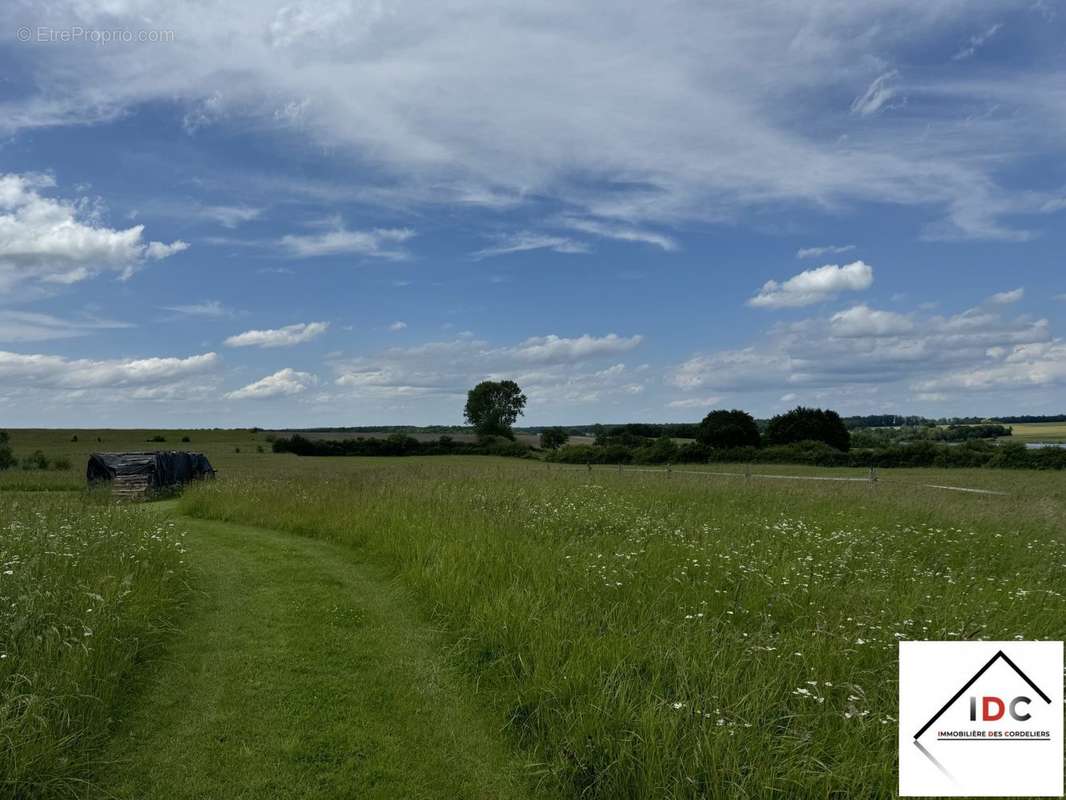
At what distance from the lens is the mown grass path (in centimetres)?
538

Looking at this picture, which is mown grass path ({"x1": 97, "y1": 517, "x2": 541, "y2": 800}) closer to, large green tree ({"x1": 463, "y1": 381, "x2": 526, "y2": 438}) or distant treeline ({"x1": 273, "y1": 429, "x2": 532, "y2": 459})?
distant treeline ({"x1": 273, "y1": 429, "x2": 532, "y2": 459})

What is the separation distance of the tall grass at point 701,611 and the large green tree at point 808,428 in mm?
68266

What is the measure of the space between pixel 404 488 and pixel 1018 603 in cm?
1389

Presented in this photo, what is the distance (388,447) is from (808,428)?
50.6 m

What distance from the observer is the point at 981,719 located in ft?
18.0

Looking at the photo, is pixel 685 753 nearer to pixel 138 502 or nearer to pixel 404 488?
pixel 404 488

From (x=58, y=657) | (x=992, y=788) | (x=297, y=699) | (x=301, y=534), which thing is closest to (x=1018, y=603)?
(x=992, y=788)

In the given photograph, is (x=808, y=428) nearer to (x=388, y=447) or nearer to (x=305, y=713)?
(x=388, y=447)

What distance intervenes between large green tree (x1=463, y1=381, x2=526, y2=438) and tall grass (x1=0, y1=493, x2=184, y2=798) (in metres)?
89.2

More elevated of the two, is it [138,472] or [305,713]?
[138,472]

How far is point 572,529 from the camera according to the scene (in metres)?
12.9

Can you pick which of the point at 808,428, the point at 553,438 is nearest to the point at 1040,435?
the point at 808,428

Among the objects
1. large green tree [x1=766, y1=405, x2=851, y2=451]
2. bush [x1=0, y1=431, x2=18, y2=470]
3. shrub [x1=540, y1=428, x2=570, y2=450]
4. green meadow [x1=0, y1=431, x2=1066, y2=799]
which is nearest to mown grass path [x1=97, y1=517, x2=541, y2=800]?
green meadow [x1=0, y1=431, x2=1066, y2=799]

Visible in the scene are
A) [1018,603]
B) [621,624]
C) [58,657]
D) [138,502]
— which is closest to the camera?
[58,657]
